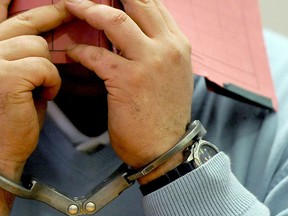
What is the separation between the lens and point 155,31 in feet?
2.04

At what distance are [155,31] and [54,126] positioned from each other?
0.21 m

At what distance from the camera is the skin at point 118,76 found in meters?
0.59

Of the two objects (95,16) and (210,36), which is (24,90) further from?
(210,36)

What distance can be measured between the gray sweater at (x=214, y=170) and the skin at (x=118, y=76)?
0.04 meters

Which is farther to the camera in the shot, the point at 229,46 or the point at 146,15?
the point at 229,46

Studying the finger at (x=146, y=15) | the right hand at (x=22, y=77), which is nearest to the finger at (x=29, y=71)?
the right hand at (x=22, y=77)

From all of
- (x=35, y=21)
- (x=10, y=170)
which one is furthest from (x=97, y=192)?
(x=35, y=21)

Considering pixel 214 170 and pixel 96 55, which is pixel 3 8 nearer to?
pixel 96 55

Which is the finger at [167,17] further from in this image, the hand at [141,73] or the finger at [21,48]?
the finger at [21,48]

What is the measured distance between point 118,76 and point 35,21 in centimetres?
11

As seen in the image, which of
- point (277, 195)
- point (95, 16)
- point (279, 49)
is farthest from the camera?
point (279, 49)

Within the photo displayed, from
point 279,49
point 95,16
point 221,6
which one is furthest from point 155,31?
point 279,49

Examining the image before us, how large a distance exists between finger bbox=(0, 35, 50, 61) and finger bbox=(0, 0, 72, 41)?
1 cm

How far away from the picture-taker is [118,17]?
590 millimetres
